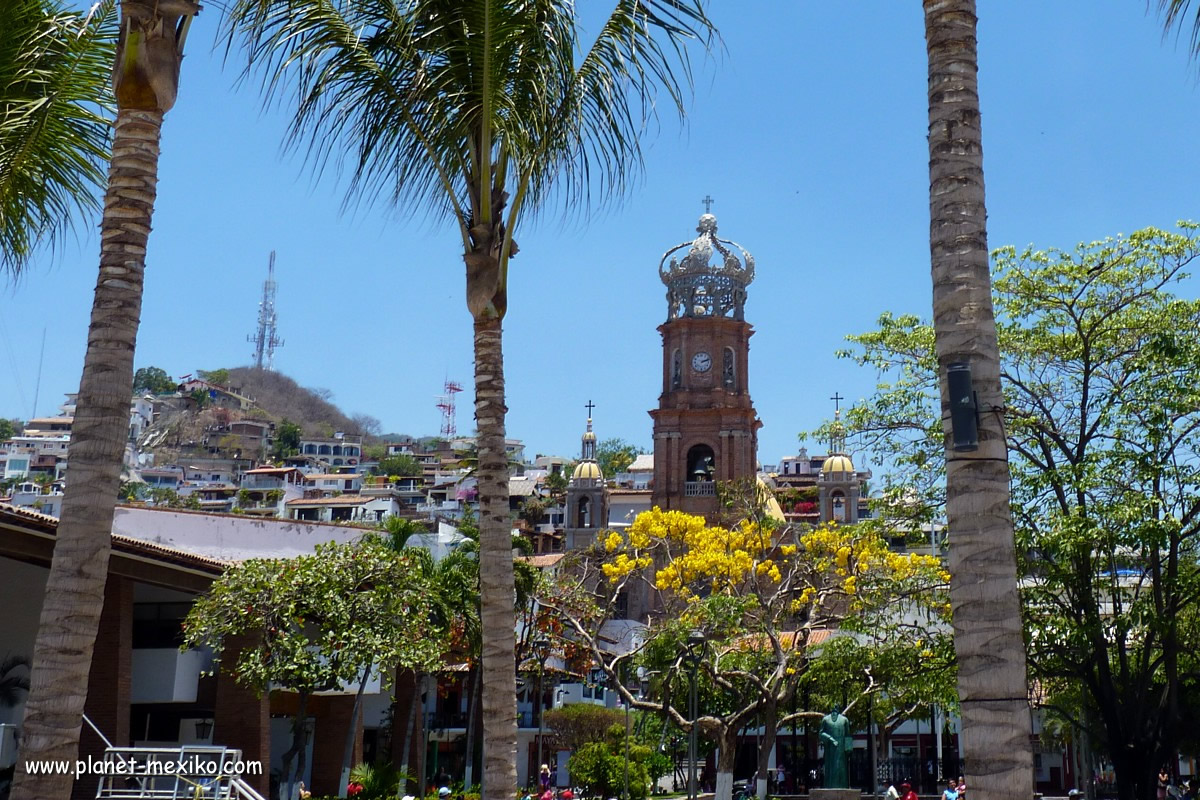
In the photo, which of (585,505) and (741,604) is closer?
(741,604)

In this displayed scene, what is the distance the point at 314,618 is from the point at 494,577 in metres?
13.1

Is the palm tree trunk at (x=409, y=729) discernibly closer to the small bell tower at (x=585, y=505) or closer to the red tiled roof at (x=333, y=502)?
the small bell tower at (x=585, y=505)

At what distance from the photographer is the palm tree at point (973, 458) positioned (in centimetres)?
573

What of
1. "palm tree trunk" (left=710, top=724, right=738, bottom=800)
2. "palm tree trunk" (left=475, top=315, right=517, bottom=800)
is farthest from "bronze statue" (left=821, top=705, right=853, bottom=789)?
"palm tree trunk" (left=475, top=315, right=517, bottom=800)

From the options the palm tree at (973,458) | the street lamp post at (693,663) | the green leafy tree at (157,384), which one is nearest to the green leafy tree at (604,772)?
the street lamp post at (693,663)

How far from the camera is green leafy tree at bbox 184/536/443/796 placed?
20734 mm

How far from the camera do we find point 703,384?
71.5 m

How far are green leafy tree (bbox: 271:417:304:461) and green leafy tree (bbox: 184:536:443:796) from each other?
151 meters

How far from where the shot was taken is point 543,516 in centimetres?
11694

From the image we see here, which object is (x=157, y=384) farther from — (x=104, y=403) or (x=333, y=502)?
(x=104, y=403)

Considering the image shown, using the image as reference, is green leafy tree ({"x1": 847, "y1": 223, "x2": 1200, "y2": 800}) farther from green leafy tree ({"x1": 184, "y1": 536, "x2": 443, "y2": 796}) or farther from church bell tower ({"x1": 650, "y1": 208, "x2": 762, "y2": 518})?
church bell tower ({"x1": 650, "y1": 208, "x2": 762, "y2": 518})

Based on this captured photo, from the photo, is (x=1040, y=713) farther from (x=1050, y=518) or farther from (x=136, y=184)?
(x=136, y=184)

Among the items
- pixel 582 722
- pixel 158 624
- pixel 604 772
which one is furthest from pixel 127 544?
pixel 582 722

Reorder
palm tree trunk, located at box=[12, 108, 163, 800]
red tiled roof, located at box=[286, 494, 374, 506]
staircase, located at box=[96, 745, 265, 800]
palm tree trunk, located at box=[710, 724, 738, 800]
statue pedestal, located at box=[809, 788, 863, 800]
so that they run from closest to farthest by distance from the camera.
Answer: palm tree trunk, located at box=[12, 108, 163, 800] < staircase, located at box=[96, 745, 265, 800] < statue pedestal, located at box=[809, 788, 863, 800] < palm tree trunk, located at box=[710, 724, 738, 800] < red tiled roof, located at box=[286, 494, 374, 506]
